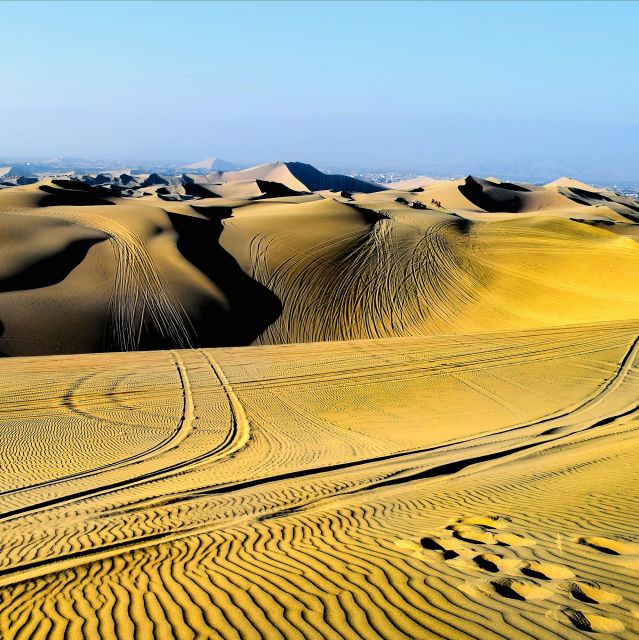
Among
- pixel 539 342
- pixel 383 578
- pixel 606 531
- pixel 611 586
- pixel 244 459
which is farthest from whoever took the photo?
pixel 539 342

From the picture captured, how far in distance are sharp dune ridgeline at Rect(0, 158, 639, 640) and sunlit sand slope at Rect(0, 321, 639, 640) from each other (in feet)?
0.14

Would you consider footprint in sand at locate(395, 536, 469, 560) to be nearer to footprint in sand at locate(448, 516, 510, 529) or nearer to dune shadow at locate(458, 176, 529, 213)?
footprint in sand at locate(448, 516, 510, 529)

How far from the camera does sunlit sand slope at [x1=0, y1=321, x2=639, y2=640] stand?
5.25 meters

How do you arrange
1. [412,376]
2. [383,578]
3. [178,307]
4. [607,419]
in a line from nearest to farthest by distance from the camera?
[383,578] → [607,419] → [412,376] → [178,307]

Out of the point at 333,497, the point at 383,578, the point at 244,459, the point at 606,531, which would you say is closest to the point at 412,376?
the point at 244,459

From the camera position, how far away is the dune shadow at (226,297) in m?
25.7

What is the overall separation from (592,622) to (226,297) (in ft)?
78.0

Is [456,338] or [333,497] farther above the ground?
[333,497]

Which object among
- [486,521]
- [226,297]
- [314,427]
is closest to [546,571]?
[486,521]

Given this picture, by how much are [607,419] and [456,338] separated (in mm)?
8587

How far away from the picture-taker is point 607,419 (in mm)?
14688

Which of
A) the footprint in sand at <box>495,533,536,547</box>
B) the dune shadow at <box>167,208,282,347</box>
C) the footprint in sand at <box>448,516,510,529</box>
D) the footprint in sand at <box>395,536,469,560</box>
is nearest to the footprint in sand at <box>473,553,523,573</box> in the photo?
the footprint in sand at <box>395,536,469,560</box>

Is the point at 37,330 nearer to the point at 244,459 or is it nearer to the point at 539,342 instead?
the point at 244,459

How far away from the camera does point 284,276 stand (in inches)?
1196
